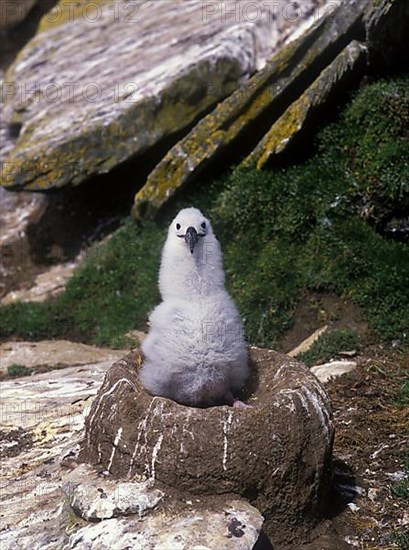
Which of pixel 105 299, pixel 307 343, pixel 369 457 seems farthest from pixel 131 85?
pixel 369 457

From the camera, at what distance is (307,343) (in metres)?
7.29

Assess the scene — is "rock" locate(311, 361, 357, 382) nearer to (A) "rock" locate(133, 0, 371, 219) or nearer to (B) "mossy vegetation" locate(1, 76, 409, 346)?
(B) "mossy vegetation" locate(1, 76, 409, 346)

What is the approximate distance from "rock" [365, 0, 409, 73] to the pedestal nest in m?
4.17

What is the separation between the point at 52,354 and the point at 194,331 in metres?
4.02

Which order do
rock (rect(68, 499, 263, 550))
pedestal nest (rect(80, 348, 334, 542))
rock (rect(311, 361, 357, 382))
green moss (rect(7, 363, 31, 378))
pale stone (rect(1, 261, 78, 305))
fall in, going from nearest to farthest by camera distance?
1. rock (rect(68, 499, 263, 550))
2. pedestal nest (rect(80, 348, 334, 542))
3. rock (rect(311, 361, 357, 382))
4. green moss (rect(7, 363, 31, 378))
5. pale stone (rect(1, 261, 78, 305))

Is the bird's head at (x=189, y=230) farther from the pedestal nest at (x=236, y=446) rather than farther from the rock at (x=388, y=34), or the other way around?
the rock at (x=388, y=34)

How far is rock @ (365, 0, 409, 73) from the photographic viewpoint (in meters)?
7.65

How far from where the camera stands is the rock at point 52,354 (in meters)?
8.13

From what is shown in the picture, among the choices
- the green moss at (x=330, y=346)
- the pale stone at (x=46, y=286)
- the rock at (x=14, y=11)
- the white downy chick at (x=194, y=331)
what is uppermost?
the white downy chick at (x=194, y=331)

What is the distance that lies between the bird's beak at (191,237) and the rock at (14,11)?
426 inches

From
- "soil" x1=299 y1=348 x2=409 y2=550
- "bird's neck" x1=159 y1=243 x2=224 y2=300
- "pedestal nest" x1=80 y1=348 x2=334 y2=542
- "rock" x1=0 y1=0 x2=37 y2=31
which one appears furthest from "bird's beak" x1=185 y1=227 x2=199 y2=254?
"rock" x1=0 y1=0 x2=37 y2=31

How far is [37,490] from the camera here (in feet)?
16.6

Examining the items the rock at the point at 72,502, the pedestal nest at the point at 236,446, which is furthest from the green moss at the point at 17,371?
the pedestal nest at the point at 236,446

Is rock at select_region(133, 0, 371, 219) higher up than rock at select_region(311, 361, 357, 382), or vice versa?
rock at select_region(133, 0, 371, 219)
